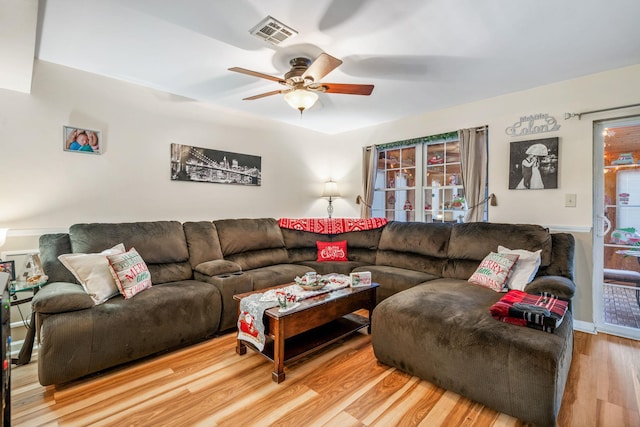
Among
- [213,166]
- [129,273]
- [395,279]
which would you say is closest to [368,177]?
[395,279]

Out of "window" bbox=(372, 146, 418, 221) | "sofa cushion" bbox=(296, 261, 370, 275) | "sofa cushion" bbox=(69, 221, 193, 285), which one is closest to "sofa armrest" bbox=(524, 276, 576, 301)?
"sofa cushion" bbox=(296, 261, 370, 275)

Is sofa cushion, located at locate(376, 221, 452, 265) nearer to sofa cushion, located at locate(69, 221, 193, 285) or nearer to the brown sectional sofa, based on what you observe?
the brown sectional sofa

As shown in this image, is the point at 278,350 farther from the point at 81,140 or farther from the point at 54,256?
the point at 81,140

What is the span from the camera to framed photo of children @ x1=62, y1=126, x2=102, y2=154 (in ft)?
9.13

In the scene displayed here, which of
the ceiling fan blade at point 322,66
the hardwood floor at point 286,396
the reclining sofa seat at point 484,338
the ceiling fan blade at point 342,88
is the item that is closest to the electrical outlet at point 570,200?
the reclining sofa seat at point 484,338

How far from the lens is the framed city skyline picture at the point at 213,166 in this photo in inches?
138

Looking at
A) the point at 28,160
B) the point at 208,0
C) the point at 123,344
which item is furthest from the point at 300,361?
the point at 28,160

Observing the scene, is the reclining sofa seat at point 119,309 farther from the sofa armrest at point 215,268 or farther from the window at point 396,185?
the window at point 396,185

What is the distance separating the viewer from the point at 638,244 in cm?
278

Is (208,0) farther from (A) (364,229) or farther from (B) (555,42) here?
(A) (364,229)

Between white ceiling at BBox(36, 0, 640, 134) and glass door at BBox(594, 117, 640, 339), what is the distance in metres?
0.68

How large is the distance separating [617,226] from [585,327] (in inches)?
39.6

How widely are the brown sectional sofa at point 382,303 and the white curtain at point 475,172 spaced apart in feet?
1.68

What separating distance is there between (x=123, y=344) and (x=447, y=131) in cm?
399
